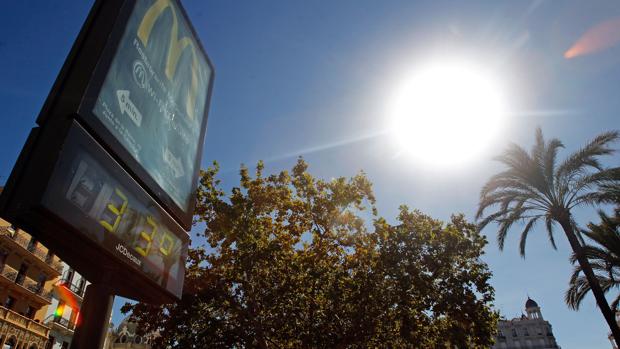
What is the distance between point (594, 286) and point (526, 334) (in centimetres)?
8916

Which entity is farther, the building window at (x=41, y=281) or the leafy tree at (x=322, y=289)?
the building window at (x=41, y=281)

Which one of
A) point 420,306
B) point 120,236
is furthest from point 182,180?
point 420,306

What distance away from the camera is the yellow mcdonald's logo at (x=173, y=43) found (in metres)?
7.57

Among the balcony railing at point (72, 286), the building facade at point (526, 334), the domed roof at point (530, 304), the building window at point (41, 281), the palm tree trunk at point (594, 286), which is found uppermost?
the domed roof at point (530, 304)

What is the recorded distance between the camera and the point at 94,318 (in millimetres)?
5930

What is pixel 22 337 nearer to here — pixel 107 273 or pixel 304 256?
pixel 304 256

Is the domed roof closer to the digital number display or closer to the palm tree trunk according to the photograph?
the palm tree trunk

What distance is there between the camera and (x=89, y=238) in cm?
518

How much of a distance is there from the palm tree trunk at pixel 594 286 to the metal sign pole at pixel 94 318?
1665cm

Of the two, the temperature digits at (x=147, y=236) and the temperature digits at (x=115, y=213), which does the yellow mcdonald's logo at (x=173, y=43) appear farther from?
the temperature digits at (x=147, y=236)

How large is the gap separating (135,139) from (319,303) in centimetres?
1256

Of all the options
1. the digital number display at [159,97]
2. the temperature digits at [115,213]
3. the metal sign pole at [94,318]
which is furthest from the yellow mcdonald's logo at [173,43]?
the metal sign pole at [94,318]

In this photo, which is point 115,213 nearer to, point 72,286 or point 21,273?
point 21,273

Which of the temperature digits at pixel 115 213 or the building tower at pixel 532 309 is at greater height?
the building tower at pixel 532 309
